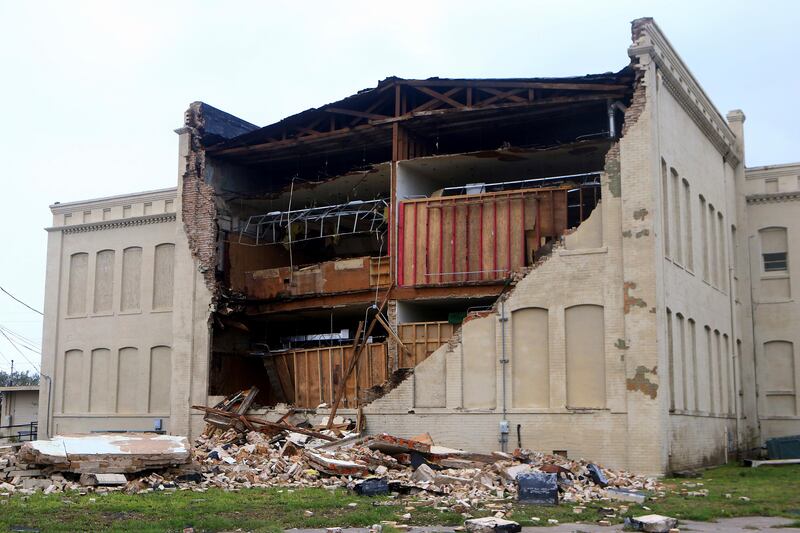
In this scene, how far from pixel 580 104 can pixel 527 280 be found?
17.1ft

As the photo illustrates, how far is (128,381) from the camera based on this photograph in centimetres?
3612

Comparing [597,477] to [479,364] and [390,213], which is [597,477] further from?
[390,213]

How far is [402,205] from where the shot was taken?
29.1 m

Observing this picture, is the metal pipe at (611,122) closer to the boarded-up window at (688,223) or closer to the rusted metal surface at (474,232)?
the rusted metal surface at (474,232)

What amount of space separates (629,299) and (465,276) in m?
5.26

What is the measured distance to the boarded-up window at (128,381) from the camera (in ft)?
117

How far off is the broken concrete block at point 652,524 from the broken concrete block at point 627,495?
11.2 feet

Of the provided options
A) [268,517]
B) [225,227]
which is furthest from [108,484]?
[225,227]

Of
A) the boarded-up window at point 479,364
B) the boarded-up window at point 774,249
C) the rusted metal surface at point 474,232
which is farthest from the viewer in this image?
the boarded-up window at point 774,249

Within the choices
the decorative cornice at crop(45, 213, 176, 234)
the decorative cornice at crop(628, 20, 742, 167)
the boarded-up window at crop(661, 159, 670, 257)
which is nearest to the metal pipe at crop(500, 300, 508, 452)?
the boarded-up window at crop(661, 159, 670, 257)

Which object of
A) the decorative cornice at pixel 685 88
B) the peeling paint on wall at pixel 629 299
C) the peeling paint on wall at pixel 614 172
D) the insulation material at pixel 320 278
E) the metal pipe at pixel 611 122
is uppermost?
the decorative cornice at pixel 685 88

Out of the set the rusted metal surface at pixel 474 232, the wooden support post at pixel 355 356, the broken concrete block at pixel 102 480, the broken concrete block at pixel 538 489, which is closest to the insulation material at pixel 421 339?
the wooden support post at pixel 355 356

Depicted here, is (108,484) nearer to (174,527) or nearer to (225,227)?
(174,527)

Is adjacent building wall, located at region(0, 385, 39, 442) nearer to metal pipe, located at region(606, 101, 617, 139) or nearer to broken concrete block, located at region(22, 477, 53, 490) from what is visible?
broken concrete block, located at region(22, 477, 53, 490)
